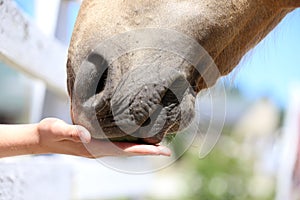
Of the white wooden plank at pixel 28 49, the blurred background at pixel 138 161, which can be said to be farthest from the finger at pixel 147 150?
the white wooden plank at pixel 28 49

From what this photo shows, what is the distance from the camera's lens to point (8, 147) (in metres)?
1.39

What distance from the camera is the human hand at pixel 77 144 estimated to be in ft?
4.03

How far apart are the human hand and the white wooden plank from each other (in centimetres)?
42

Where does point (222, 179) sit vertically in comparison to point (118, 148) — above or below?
above

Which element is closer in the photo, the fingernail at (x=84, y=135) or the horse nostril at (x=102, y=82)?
the fingernail at (x=84, y=135)

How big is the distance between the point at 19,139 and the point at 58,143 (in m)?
0.11

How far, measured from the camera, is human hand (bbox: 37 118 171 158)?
4.03 ft

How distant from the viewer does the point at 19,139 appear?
1366 millimetres

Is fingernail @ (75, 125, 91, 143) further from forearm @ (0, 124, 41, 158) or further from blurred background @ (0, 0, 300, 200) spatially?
blurred background @ (0, 0, 300, 200)

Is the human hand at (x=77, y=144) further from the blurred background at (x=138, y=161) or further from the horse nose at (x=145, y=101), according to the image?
the blurred background at (x=138, y=161)

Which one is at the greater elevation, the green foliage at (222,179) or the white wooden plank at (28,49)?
the green foliage at (222,179)

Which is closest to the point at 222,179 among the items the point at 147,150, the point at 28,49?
the point at 28,49

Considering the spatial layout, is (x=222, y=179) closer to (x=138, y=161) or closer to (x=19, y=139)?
(x=138, y=161)

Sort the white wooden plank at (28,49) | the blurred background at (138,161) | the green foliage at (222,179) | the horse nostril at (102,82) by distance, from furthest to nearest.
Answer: the green foliage at (222,179), the blurred background at (138,161), the white wooden plank at (28,49), the horse nostril at (102,82)
